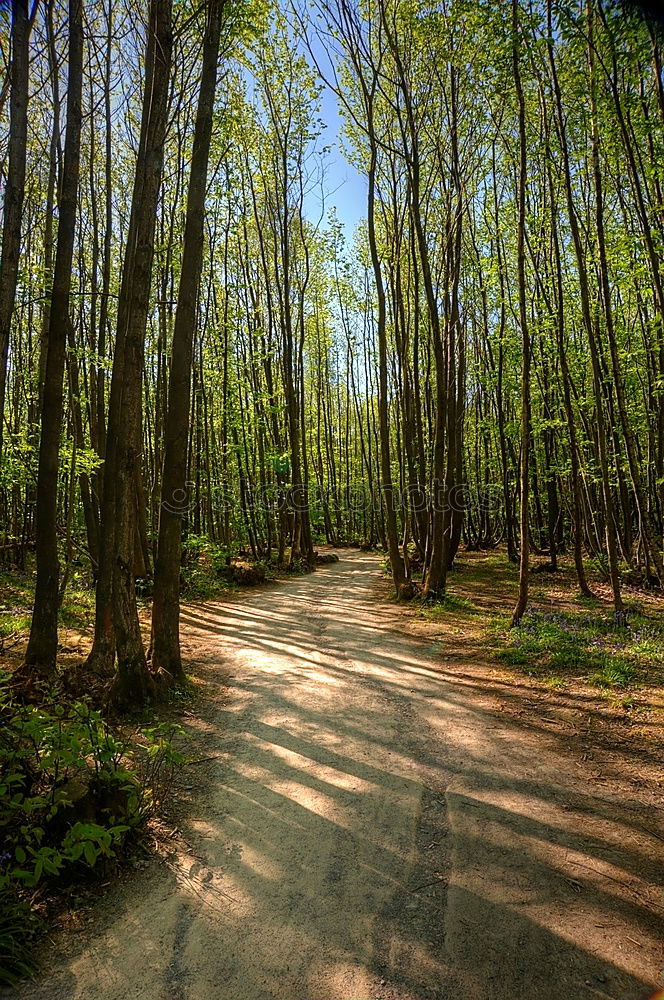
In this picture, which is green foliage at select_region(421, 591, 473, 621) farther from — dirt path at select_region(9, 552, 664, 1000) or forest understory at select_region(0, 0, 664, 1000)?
dirt path at select_region(9, 552, 664, 1000)

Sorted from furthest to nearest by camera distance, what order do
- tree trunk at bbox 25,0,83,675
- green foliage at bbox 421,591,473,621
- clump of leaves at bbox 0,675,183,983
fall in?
green foliage at bbox 421,591,473,621 → tree trunk at bbox 25,0,83,675 → clump of leaves at bbox 0,675,183,983

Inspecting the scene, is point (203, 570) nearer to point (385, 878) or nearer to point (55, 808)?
point (55, 808)

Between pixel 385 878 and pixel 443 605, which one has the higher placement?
pixel 443 605

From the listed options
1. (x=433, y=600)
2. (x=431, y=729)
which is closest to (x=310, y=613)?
(x=433, y=600)

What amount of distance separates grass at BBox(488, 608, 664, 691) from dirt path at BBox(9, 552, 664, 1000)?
5.62ft

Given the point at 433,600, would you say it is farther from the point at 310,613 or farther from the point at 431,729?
the point at 431,729

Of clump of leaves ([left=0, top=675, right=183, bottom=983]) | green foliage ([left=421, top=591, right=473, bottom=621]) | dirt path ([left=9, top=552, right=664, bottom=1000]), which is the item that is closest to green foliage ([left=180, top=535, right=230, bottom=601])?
green foliage ([left=421, top=591, right=473, bottom=621])

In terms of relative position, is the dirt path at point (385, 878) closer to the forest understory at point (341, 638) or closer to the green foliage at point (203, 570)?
the forest understory at point (341, 638)

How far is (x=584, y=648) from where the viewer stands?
7.43 m

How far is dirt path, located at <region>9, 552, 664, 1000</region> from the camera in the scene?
238 centimetres

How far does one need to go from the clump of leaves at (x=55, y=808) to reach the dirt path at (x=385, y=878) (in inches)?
11.8

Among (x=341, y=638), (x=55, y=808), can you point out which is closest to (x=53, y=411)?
(x=55, y=808)

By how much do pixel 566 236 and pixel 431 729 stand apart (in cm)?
1668

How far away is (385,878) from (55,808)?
1877 millimetres
